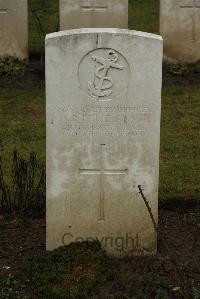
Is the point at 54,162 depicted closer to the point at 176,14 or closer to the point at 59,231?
the point at 59,231

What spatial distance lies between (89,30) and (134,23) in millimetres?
8523

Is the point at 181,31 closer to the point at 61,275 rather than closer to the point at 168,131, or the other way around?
the point at 168,131

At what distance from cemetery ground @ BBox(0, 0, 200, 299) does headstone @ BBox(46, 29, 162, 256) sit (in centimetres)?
18

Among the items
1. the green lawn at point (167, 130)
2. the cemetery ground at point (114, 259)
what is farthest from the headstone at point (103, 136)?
the green lawn at point (167, 130)

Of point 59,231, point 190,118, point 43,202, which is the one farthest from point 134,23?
point 59,231

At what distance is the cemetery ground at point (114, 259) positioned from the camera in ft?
17.3

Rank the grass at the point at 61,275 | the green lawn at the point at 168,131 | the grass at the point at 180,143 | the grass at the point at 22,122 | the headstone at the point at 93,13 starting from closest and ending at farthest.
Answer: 1. the grass at the point at 61,275
2. the grass at the point at 180,143
3. the green lawn at the point at 168,131
4. the grass at the point at 22,122
5. the headstone at the point at 93,13

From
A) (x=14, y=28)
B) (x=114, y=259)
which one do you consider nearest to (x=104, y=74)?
(x=114, y=259)

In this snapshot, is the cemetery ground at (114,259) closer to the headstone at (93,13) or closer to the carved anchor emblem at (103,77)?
the carved anchor emblem at (103,77)

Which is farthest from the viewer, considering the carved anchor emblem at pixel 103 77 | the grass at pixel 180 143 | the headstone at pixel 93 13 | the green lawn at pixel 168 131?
the headstone at pixel 93 13

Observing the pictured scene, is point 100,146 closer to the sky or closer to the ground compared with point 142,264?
closer to the sky

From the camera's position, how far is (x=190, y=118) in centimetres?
953

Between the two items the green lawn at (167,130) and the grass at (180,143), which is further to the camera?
the green lawn at (167,130)

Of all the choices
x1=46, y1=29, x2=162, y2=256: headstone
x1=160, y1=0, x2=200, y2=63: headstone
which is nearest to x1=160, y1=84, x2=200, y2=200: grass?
x1=160, y1=0, x2=200, y2=63: headstone
